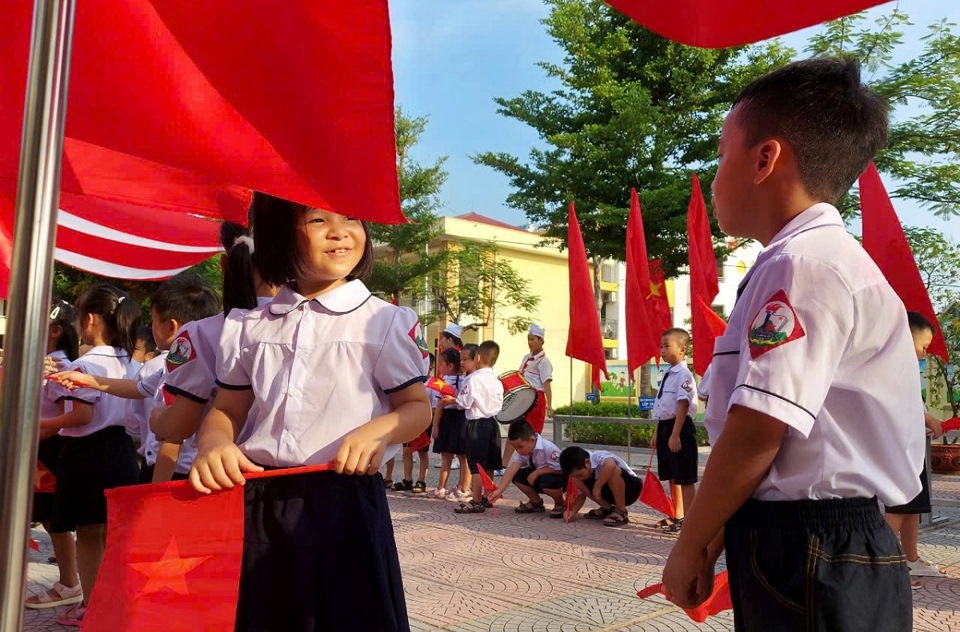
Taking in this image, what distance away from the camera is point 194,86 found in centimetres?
175

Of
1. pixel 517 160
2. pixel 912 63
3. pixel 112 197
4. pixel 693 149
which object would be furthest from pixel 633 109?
pixel 112 197

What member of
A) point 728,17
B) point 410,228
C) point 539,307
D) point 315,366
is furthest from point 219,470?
point 539,307

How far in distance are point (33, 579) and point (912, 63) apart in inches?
570

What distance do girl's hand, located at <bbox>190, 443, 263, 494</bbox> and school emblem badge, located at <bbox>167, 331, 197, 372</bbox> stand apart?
62 centimetres

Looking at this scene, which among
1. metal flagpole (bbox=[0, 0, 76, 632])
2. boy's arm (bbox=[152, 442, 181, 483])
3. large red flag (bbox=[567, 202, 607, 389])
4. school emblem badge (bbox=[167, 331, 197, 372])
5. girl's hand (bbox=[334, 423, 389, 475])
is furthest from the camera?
large red flag (bbox=[567, 202, 607, 389])

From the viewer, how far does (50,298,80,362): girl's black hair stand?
4.80 metres

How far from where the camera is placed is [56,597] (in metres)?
4.59

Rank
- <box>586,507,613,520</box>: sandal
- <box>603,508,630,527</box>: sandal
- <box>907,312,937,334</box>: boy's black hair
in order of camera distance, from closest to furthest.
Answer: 1. <box>907,312,937,334</box>: boy's black hair
2. <box>603,508,630,527</box>: sandal
3. <box>586,507,613,520</box>: sandal

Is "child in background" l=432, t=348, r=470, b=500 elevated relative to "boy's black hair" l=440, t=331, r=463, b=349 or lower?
lower

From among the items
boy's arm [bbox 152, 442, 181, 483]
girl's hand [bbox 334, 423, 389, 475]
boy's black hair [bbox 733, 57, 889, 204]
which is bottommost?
boy's arm [bbox 152, 442, 181, 483]

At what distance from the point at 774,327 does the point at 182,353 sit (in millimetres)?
1625

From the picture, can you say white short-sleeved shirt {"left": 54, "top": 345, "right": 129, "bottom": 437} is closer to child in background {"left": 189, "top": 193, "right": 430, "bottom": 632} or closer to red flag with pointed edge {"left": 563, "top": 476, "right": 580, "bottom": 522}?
child in background {"left": 189, "top": 193, "right": 430, "bottom": 632}

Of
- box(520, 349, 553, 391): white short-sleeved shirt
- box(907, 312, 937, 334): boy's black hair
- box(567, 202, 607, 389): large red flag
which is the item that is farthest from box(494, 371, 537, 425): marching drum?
box(907, 312, 937, 334): boy's black hair

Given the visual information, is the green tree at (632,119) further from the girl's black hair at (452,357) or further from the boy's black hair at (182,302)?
the boy's black hair at (182,302)
